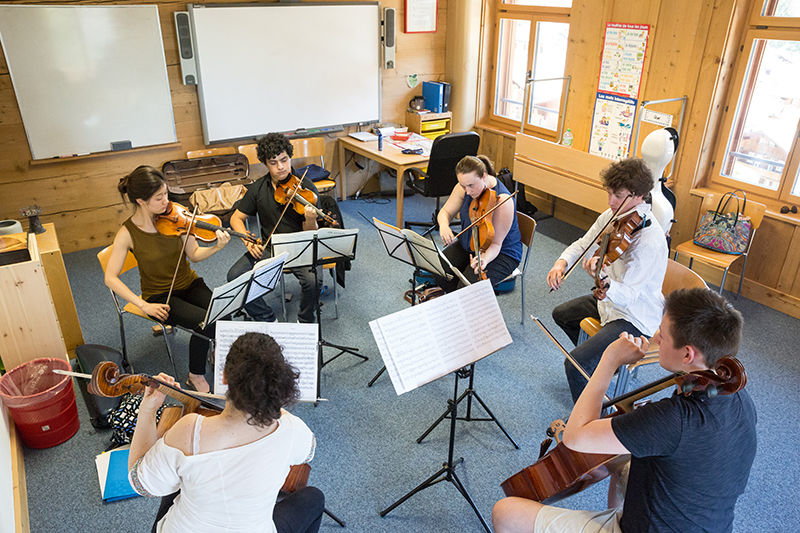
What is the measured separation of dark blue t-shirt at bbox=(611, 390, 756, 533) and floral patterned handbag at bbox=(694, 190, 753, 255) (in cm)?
263

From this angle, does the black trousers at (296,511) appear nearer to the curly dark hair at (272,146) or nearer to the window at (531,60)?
the curly dark hair at (272,146)

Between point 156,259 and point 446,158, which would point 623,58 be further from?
point 156,259

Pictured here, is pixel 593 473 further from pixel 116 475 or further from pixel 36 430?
pixel 36 430

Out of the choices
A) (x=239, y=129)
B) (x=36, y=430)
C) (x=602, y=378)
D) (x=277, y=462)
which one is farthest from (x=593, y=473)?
(x=239, y=129)

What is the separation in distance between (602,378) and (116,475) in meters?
2.13

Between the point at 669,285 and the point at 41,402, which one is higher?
the point at 669,285

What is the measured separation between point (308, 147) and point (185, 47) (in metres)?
1.28

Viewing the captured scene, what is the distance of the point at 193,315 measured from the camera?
306 centimetres

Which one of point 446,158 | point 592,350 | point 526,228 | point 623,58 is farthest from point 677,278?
point 623,58

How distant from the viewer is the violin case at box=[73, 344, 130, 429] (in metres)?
2.86

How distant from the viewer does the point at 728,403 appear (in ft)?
4.99

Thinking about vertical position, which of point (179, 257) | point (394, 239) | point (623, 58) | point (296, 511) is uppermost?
point (623, 58)

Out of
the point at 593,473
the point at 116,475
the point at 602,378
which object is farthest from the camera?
the point at 116,475

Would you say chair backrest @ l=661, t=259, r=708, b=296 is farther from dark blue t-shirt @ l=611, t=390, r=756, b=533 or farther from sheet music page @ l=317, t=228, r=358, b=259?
sheet music page @ l=317, t=228, r=358, b=259
